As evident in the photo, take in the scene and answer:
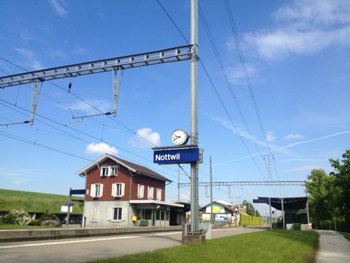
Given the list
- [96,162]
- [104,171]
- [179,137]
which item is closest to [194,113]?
[179,137]

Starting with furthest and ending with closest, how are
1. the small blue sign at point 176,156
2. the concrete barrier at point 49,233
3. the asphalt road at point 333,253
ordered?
1. the small blue sign at point 176,156
2. the concrete barrier at point 49,233
3. the asphalt road at point 333,253

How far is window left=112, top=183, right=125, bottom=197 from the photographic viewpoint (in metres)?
36.5

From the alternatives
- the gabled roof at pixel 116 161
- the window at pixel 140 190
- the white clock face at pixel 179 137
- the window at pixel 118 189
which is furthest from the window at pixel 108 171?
the white clock face at pixel 179 137

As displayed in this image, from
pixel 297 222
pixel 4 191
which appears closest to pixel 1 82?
pixel 297 222

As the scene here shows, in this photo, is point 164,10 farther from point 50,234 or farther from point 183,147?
point 50,234

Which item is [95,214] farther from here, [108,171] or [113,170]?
[113,170]

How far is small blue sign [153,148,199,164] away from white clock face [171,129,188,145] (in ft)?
1.20

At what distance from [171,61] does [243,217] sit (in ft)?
203

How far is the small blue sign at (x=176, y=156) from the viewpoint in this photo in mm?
13367

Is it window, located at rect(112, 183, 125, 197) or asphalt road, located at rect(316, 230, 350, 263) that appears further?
window, located at rect(112, 183, 125, 197)

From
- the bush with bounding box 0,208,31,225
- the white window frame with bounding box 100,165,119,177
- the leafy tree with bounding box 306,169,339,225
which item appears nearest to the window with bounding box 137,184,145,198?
the white window frame with bounding box 100,165,119,177

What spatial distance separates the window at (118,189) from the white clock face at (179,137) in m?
24.2

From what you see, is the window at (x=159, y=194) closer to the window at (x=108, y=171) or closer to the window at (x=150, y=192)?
the window at (x=150, y=192)

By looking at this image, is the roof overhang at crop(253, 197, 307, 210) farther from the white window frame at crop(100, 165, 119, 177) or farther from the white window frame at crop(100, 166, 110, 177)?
the white window frame at crop(100, 166, 110, 177)
